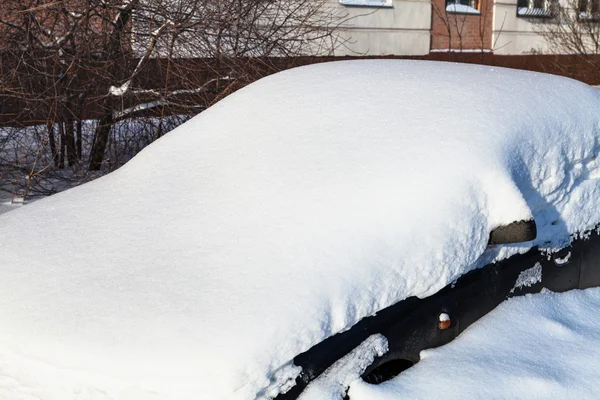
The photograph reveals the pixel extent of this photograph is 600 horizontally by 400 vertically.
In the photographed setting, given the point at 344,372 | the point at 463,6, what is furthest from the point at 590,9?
the point at 344,372

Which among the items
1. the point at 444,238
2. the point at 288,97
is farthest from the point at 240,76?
the point at 444,238

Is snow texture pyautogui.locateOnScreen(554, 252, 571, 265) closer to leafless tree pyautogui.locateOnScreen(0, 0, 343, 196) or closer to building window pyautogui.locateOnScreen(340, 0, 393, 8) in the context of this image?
leafless tree pyautogui.locateOnScreen(0, 0, 343, 196)

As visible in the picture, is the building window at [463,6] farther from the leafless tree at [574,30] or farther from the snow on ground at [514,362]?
the snow on ground at [514,362]

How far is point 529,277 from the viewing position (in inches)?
113

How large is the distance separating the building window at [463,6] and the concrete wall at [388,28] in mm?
687

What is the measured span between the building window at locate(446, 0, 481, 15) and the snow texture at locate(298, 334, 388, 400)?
12353mm

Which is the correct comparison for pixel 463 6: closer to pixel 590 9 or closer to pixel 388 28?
pixel 388 28

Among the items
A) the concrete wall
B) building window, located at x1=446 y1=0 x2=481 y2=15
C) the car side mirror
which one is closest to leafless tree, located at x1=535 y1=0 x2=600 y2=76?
building window, located at x1=446 y1=0 x2=481 y2=15

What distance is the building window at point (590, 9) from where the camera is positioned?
49.9ft

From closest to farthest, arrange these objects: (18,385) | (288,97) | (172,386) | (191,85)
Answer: (172,386) < (18,385) < (288,97) < (191,85)

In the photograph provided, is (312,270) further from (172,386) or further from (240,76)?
(240,76)

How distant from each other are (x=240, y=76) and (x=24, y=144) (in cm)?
195

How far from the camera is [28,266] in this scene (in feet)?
7.95

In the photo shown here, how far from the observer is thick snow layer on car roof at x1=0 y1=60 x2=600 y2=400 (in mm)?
2016
